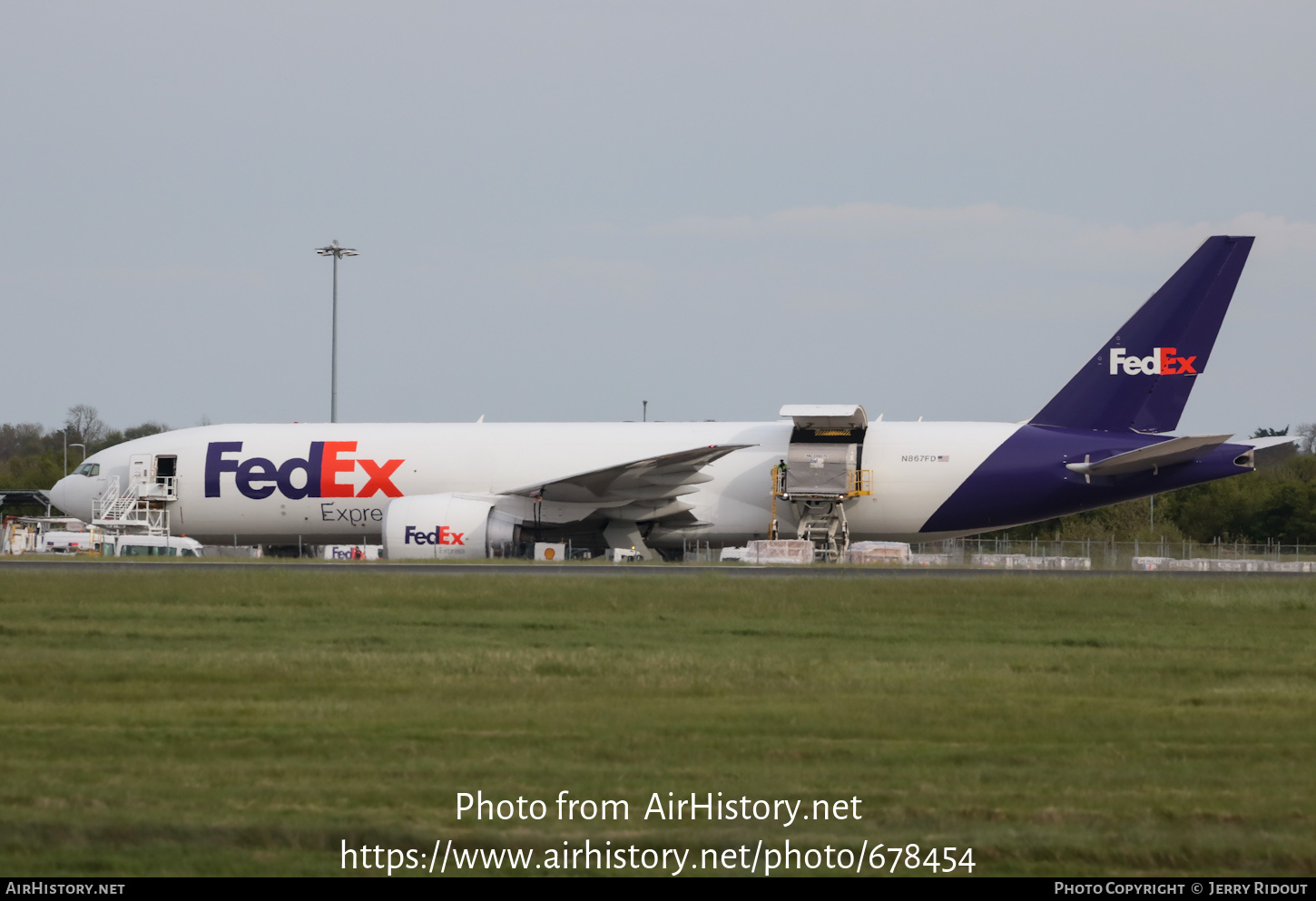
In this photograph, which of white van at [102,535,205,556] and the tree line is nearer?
white van at [102,535,205,556]

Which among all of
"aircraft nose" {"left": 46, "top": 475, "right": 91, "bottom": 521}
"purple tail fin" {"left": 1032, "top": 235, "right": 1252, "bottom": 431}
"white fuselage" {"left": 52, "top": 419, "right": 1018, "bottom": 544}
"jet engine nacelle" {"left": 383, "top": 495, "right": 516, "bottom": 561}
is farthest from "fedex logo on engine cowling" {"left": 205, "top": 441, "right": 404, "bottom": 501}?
"purple tail fin" {"left": 1032, "top": 235, "right": 1252, "bottom": 431}

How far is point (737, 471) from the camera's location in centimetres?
3256

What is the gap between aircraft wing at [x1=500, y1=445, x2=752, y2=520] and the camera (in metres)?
30.7

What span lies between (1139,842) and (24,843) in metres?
5.21

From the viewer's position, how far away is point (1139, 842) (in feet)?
20.4

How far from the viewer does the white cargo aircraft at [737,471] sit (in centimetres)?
3102

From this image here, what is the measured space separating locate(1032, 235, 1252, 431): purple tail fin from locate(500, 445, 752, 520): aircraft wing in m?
Answer: 8.74

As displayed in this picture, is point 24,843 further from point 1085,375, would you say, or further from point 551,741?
point 1085,375

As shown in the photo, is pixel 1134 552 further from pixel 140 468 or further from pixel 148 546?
pixel 140 468

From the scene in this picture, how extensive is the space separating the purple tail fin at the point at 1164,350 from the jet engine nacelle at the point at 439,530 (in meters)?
14.3

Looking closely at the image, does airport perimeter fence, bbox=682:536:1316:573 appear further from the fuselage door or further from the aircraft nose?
the aircraft nose

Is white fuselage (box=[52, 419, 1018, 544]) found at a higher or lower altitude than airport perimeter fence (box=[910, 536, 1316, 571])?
higher

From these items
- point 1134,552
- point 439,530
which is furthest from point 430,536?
point 1134,552

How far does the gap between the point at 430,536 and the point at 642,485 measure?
521 centimetres
